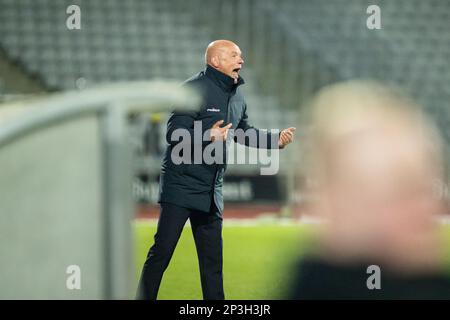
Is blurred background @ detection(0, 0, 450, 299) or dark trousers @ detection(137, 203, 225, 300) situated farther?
blurred background @ detection(0, 0, 450, 299)

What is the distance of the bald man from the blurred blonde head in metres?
2.47

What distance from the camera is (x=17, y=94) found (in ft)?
40.2

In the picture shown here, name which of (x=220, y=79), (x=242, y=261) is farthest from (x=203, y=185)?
(x=242, y=261)

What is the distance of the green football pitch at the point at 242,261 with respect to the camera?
5417 mm

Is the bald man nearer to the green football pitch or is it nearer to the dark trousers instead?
the dark trousers

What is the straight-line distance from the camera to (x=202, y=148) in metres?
4.04

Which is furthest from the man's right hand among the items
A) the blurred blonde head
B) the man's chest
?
the blurred blonde head

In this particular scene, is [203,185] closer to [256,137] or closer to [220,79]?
[256,137]

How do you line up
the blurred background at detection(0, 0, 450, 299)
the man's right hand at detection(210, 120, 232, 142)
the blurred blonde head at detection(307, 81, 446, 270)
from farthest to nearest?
the blurred background at detection(0, 0, 450, 299)
the man's right hand at detection(210, 120, 232, 142)
the blurred blonde head at detection(307, 81, 446, 270)

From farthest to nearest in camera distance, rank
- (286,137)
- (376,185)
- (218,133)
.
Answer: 1. (286,137)
2. (218,133)
3. (376,185)

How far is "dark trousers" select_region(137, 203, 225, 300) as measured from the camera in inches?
159

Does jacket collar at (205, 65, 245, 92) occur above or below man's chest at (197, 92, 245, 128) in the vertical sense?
above

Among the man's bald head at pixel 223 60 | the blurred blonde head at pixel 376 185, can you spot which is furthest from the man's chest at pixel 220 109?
the blurred blonde head at pixel 376 185

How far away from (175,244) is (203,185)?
0.98 ft
